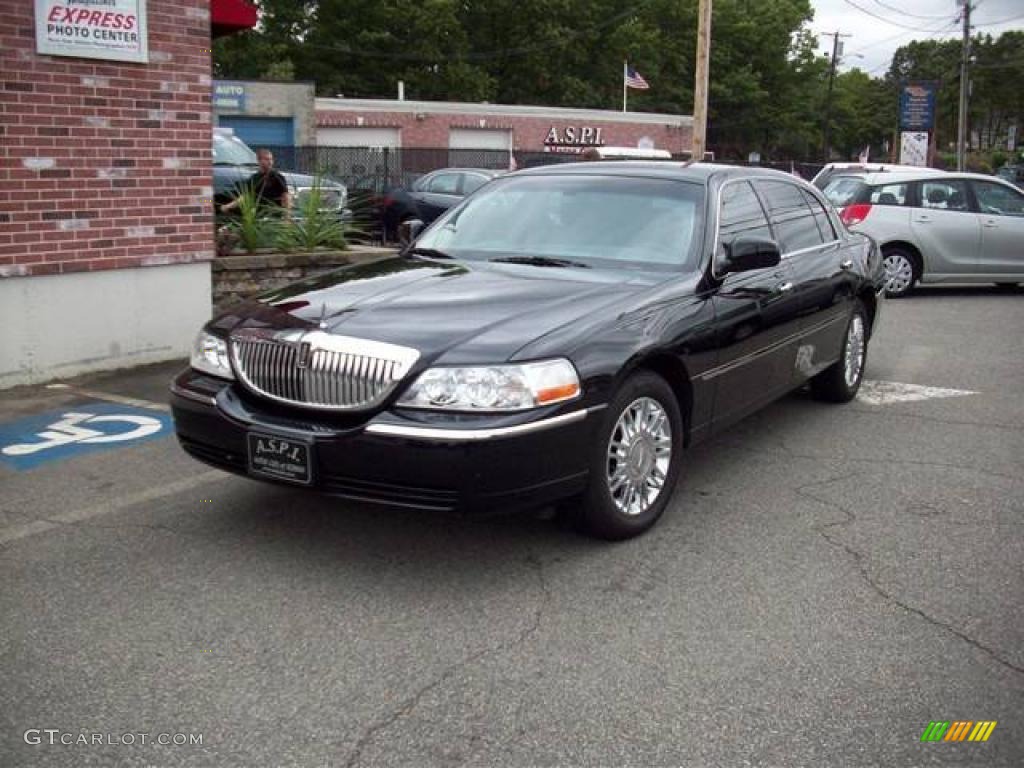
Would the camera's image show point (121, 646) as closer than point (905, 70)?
Yes

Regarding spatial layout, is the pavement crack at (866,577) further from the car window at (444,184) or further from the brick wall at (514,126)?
the brick wall at (514,126)

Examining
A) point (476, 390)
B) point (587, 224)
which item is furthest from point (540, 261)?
point (476, 390)

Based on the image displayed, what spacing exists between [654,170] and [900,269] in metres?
8.65

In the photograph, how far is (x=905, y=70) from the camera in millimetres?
134125

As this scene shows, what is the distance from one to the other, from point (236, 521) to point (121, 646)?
48.4 inches

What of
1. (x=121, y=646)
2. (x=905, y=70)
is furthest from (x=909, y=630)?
(x=905, y=70)

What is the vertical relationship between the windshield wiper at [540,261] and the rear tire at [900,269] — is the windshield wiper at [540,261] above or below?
above

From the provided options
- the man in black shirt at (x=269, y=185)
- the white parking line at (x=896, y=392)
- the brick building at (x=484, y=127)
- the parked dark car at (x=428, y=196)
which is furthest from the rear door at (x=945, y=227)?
the brick building at (x=484, y=127)

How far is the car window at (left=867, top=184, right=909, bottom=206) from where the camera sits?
12992 mm

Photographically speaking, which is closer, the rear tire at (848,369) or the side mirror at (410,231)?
the side mirror at (410,231)

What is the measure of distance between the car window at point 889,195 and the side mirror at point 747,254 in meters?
8.70

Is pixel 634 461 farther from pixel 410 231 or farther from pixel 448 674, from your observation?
pixel 410 231

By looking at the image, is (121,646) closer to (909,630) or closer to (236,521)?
(236,521)

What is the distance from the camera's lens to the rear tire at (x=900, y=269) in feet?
42.9
